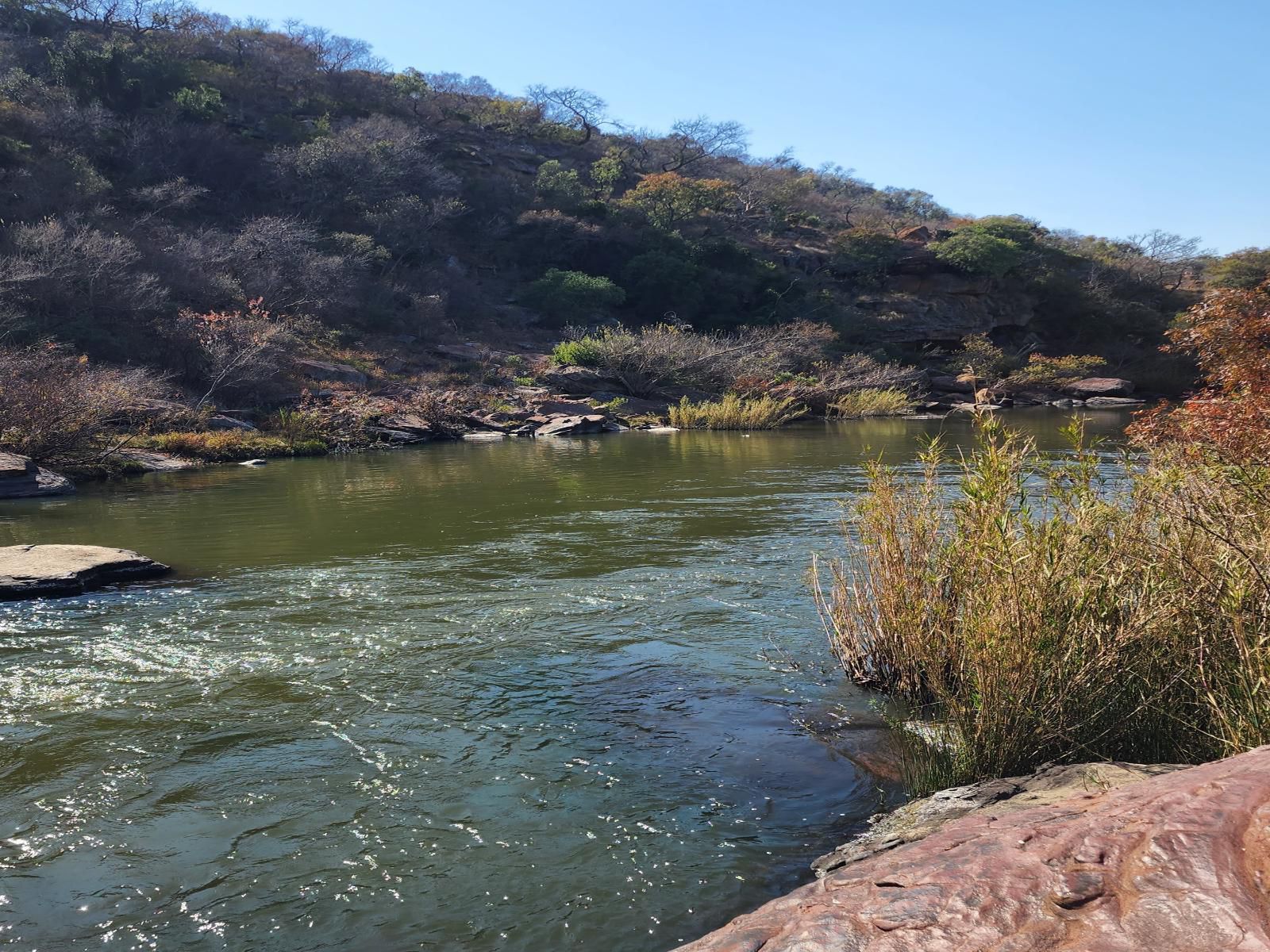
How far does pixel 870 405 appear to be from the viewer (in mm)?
32844

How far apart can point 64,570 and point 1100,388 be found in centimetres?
4046

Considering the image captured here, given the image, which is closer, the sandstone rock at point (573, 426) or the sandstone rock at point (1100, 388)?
the sandstone rock at point (573, 426)

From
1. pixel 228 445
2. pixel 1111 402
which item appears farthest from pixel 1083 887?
pixel 1111 402

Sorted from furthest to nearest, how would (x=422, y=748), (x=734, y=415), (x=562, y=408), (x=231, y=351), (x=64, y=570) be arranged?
(x=562, y=408) → (x=734, y=415) → (x=231, y=351) → (x=64, y=570) → (x=422, y=748)

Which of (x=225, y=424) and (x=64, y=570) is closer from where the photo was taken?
(x=64, y=570)

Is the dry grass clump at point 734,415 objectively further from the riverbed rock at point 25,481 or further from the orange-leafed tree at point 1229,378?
the orange-leafed tree at point 1229,378

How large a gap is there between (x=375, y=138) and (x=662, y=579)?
136 ft

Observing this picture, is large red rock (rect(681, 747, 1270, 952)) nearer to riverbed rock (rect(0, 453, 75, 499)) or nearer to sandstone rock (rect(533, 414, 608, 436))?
riverbed rock (rect(0, 453, 75, 499))

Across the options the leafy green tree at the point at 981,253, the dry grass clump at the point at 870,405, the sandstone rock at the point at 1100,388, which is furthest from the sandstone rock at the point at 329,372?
the leafy green tree at the point at 981,253

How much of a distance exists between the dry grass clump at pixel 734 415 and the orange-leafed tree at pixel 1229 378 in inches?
757

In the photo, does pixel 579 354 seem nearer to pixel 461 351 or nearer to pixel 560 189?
pixel 461 351

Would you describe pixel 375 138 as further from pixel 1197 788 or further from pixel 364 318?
pixel 1197 788

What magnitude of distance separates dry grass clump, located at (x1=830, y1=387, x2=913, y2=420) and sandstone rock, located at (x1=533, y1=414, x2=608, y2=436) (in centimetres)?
920

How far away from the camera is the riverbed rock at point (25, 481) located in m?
14.6
